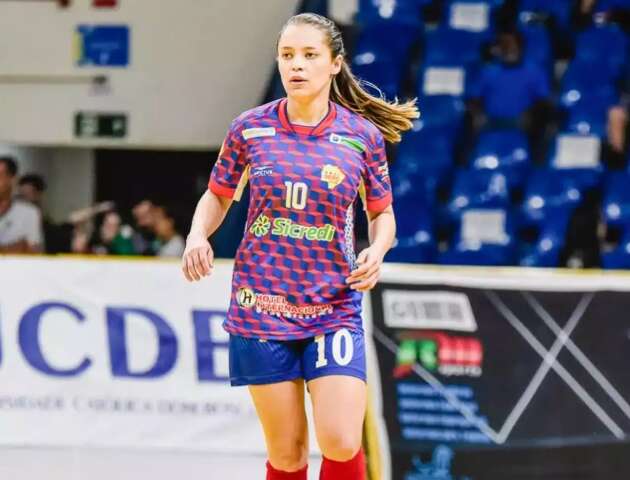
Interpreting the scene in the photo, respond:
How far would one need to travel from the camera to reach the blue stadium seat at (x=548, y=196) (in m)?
8.47

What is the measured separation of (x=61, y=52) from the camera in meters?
10.7

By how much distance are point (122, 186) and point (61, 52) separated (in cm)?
142

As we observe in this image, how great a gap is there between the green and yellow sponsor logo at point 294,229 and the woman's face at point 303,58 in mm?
414

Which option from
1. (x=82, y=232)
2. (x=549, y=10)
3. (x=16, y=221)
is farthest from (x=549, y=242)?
(x=16, y=221)

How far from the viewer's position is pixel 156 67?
10625 mm

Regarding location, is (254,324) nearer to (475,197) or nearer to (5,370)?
(5,370)

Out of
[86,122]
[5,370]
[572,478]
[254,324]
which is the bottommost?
[572,478]

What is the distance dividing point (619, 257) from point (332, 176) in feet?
15.7

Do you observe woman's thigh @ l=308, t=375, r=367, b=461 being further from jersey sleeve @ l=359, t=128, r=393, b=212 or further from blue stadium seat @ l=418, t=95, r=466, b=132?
blue stadium seat @ l=418, t=95, r=466, b=132

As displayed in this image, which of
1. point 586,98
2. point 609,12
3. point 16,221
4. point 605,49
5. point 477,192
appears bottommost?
point 16,221

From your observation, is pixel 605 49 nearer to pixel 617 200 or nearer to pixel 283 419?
pixel 617 200

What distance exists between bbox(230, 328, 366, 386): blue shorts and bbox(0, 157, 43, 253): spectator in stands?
202 inches

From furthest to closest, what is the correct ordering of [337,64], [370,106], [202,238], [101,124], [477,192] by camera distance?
Result: [101,124] → [477,192] → [370,106] → [337,64] → [202,238]

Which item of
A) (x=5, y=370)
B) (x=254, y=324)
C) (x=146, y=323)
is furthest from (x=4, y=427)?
(x=254, y=324)
